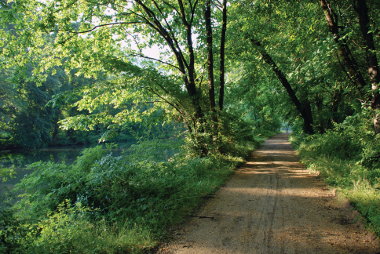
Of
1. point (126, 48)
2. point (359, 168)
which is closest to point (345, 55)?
point (359, 168)

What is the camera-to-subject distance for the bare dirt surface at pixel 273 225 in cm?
334

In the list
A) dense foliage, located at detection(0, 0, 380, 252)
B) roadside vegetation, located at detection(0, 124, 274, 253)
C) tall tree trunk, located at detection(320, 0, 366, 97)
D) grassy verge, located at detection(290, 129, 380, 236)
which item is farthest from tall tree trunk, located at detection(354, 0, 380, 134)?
roadside vegetation, located at detection(0, 124, 274, 253)

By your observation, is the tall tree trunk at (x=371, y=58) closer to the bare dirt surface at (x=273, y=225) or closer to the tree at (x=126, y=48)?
the bare dirt surface at (x=273, y=225)

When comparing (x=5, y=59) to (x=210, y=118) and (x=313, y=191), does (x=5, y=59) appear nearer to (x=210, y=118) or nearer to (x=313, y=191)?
(x=210, y=118)

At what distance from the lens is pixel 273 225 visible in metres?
4.00

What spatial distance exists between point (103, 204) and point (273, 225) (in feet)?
11.2

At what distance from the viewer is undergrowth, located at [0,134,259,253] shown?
320 centimetres

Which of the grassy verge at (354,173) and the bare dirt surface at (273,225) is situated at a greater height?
the grassy verge at (354,173)

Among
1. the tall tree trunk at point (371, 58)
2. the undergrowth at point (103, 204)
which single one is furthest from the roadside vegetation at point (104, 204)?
the tall tree trunk at point (371, 58)

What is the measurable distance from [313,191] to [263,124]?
2897 centimetres

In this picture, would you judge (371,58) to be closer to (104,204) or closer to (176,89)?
(176,89)

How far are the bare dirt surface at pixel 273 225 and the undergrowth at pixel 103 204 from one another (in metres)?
0.50

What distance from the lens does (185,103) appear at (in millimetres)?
9906

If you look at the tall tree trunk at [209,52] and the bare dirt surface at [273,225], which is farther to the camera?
the tall tree trunk at [209,52]
